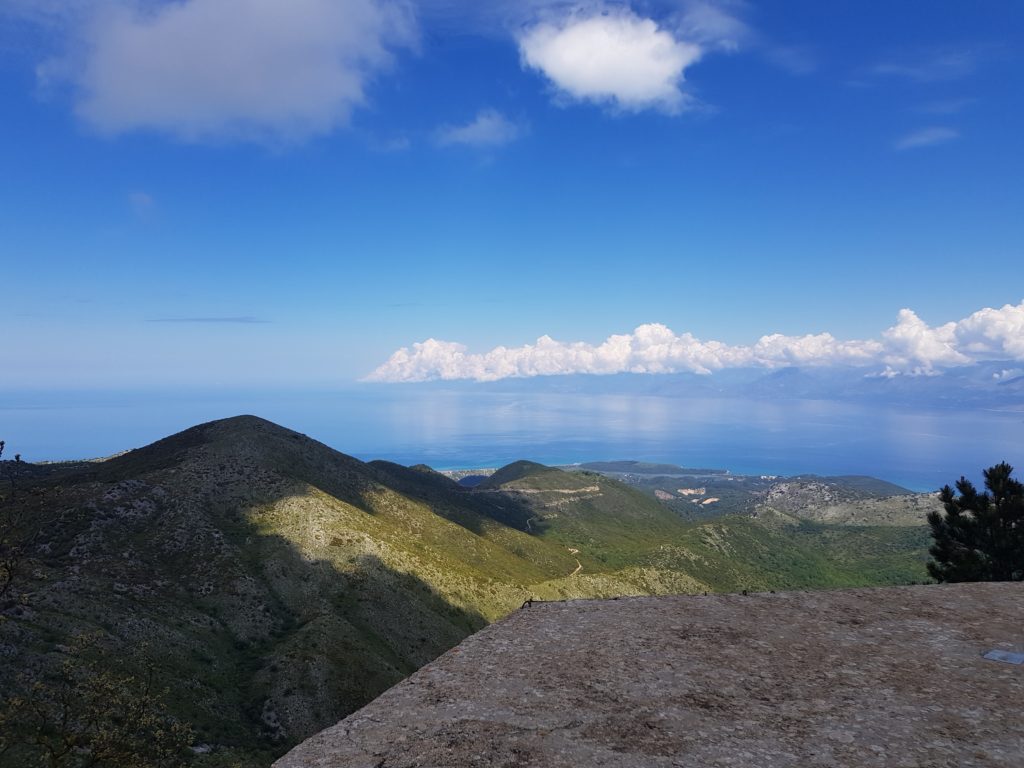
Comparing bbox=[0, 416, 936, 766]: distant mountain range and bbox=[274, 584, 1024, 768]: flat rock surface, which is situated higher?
bbox=[274, 584, 1024, 768]: flat rock surface

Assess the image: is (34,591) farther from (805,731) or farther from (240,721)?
(805,731)

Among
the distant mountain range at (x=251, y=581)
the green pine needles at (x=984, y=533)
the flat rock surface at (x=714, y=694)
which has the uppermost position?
the flat rock surface at (x=714, y=694)

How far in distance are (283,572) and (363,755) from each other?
6698 centimetres

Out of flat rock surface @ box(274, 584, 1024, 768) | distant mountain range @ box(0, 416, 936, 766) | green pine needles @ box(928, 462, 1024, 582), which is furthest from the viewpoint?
distant mountain range @ box(0, 416, 936, 766)

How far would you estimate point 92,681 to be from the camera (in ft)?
45.1

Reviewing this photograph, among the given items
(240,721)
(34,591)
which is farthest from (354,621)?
(34,591)

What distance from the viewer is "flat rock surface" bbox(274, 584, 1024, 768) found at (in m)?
7.06

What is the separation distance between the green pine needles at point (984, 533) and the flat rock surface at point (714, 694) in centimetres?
2563

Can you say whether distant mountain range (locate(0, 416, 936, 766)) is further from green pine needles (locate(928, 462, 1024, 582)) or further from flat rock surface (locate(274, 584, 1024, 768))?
green pine needles (locate(928, 462, 1024, 582))

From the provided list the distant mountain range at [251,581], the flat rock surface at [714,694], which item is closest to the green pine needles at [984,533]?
the flat rock surface at [714,694]

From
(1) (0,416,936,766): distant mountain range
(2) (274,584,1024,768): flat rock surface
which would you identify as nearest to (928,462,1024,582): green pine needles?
(2) (274,584,1024,768): flat rock surface

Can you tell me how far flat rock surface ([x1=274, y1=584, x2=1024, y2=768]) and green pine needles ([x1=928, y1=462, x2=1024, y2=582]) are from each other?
25.6 m

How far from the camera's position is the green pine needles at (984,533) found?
3158 centimetres

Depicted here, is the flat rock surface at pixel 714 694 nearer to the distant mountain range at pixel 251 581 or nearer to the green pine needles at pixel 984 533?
the distant mountain range at pixel 251 581
